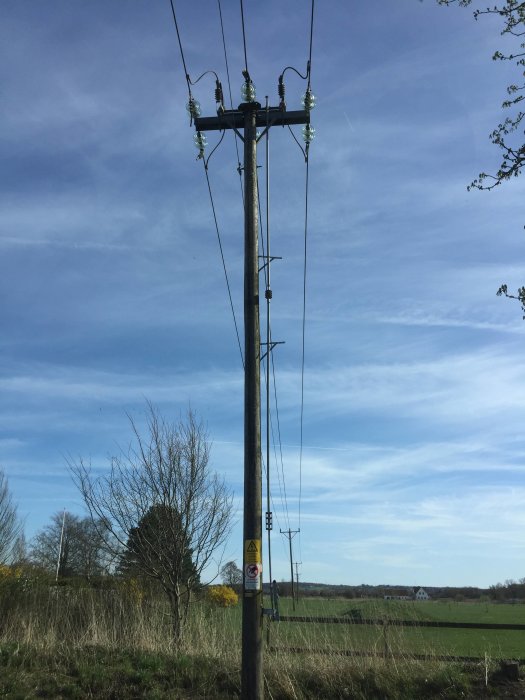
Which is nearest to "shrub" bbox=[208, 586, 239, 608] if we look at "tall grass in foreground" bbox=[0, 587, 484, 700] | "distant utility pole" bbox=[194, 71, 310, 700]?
"tall grass in foreground" bbox=[0, 587, 484, 700]

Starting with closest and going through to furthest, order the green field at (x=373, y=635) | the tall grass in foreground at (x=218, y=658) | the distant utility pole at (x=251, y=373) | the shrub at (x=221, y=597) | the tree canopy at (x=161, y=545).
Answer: the distant utility pole at (x=251, y=373), the tall grass in foreground at (x=218, y=658), the green field at (x=373, y=635), the tree canopy at (x=161, y=545), the shrub at (x=221, y=597)

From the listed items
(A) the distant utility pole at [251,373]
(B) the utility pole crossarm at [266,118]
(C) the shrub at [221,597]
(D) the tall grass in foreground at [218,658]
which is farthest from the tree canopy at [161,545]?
(B) the utility pole crossarm at [266,118]

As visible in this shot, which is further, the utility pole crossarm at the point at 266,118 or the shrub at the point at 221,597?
the shrub at the point at 221,597

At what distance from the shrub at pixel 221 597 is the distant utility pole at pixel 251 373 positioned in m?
10.6

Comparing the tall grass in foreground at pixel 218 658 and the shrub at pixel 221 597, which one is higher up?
the shrub at pixel 221 597

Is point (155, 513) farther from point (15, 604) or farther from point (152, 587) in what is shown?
point (15, 604)

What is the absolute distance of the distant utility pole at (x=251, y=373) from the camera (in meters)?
8.44

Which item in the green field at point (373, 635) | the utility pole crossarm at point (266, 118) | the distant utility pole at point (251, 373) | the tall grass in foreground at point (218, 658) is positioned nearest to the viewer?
the distant utility pole at point (251, 373)

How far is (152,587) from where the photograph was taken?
57.1 ft

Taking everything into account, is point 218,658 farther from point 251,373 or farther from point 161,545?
point 251,373

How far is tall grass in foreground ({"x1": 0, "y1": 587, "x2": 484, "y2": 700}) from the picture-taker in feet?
32.2

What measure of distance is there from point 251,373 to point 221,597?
13.1m

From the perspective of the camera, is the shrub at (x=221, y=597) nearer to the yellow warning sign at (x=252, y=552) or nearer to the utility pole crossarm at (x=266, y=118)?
the yellow warning sign at (x=252, y=552)

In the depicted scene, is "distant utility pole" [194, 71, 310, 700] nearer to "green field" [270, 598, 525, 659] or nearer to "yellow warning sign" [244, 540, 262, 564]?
"yellow warning sign" [244, 540, 262, 564]
